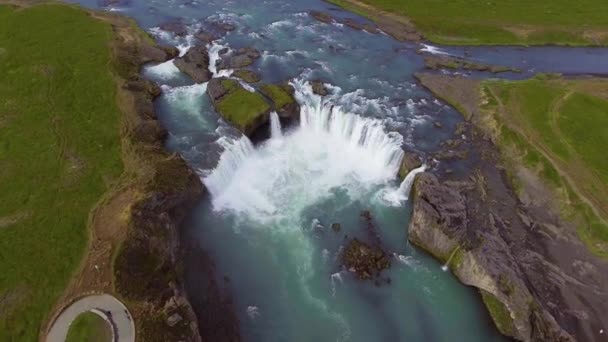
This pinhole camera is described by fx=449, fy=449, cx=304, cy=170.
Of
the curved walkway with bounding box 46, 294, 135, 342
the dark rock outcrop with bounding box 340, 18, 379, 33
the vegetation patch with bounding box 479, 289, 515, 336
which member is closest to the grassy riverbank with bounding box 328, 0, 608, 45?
the dark rock outcrop with bounding box 340, 18, 379, 33

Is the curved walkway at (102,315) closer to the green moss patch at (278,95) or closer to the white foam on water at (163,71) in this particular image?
the green moss patch at (278,95)

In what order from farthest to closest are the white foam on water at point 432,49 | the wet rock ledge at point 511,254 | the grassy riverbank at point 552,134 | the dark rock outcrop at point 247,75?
the white foam on water at point 432,49
the dark rock outcrop at point 247,75
the grassy riverbank at point 552,134
the wet rock ledge at point 511,254

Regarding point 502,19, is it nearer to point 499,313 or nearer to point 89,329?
point 499,313

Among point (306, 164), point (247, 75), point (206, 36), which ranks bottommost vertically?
point (306, 164)

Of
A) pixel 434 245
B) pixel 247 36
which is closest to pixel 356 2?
pixel 247 36

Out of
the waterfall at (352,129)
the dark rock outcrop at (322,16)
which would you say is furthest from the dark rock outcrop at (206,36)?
the waterfall at (352,129)

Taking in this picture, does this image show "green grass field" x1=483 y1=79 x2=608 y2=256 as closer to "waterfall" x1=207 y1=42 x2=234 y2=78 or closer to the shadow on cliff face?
the shadow on cliff face

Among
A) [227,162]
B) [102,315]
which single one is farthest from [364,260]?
[102,315]
